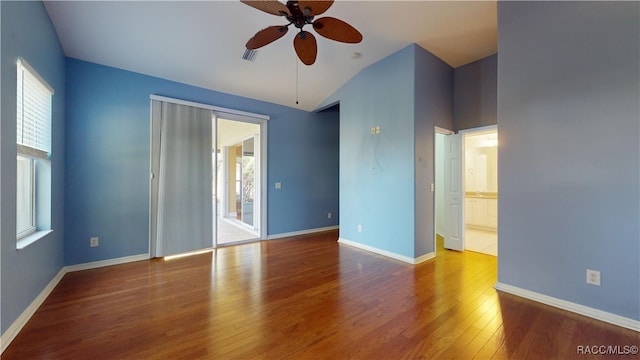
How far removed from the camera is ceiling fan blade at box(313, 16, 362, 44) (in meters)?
2.04

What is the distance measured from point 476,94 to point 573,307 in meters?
3.09

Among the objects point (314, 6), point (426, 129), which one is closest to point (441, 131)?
point (426, 129)

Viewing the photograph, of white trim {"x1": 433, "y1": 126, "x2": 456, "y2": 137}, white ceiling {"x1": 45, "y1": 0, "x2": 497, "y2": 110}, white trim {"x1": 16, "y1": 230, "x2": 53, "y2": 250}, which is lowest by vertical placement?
white trim {"x1": 16, "y1": 230, "x2": 53, "y2": 250}

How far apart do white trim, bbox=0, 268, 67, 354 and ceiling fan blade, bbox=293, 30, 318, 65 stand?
3.15 meters

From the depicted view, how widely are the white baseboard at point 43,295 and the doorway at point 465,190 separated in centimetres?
464

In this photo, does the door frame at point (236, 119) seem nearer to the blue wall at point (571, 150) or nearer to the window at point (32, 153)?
the window at point (32, 153)

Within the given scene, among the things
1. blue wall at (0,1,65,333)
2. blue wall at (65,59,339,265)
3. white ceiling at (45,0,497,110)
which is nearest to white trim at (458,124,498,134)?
white ceiling at (45,0,497,110)

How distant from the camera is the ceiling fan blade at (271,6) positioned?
1839 mm

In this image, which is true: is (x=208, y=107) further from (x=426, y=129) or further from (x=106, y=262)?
(x=426, y=129)

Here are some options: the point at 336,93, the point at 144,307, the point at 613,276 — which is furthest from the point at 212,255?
the point at 613,276

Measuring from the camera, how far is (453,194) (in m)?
4.34

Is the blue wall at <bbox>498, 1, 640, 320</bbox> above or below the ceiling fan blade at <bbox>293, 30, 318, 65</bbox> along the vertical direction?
below

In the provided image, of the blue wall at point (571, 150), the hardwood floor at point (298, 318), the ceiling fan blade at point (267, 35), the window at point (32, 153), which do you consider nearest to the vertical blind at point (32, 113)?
the window at point (32, 153)

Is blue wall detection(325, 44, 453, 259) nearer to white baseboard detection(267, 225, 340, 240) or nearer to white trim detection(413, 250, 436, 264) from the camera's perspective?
white trim detection(413, 250, 436, 264)
